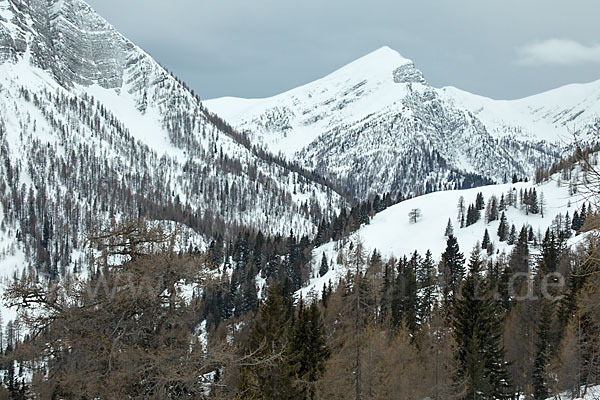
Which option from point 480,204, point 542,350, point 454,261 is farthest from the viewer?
point 480,204

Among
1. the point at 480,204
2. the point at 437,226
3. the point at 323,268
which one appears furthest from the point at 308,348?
the point at 480,204

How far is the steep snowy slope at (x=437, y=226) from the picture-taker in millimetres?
143125

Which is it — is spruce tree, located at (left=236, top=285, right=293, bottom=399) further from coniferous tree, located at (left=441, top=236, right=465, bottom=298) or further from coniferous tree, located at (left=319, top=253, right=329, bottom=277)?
coniferous tree, located at (left=319, top=253, right=329, bottom=277)

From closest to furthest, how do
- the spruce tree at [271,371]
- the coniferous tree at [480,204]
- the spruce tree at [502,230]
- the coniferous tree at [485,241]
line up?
the spruce tree at [271,371] < the coniferous tree at [485,241] < the spruce tree at [502,230] < the coniferous tree at [480,204]

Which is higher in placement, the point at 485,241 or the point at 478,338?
the point at 485,241

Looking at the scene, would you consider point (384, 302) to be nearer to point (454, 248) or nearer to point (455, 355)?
point (455, 355)

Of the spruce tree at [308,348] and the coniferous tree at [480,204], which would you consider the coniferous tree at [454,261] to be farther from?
the spruce tree at [308,348]

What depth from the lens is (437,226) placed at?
6540 inches

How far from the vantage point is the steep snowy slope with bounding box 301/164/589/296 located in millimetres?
143125

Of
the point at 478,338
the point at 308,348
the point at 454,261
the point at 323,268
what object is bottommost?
the point at 478,338

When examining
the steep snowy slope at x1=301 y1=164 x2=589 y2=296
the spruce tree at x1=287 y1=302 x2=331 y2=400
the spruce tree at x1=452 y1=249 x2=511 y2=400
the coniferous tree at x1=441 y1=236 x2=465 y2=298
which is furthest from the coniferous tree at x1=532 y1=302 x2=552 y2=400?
the steep snowy slope at x1=301 y1=164 x2=589 y2=296

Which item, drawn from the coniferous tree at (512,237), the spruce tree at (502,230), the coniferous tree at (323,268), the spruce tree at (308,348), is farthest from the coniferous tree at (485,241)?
the spruce tree at (308,348)

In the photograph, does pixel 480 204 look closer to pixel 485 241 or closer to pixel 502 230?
pixel 502 230

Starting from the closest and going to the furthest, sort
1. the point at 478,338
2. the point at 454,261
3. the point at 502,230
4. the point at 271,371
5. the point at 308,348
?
the point at 271,371, the point at 308,348, the point at 478,338, the point at 454,261, the point at 502,230
